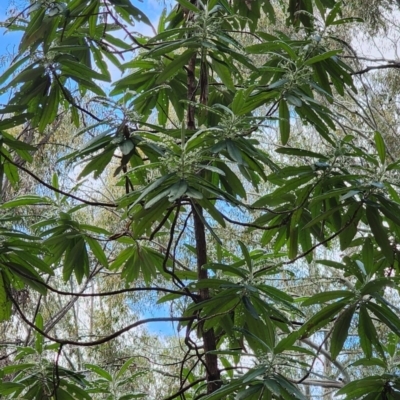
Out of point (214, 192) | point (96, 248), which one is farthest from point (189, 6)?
point (96, 248)

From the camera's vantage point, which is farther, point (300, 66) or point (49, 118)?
point (49, 118)

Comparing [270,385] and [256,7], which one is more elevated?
[256,7]

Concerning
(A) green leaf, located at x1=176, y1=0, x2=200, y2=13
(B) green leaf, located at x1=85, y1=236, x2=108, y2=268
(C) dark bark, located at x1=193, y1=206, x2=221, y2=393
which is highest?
(A) green leaf, located at x1=176, y1=0, x2=200, y2=13

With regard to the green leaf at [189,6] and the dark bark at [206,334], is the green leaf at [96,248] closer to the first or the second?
the dark bark at [206,334]

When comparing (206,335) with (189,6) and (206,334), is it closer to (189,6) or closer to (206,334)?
(206,334)

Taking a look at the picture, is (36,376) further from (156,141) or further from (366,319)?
(366,319)

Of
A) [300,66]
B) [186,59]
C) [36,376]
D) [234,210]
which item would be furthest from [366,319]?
[234,210]

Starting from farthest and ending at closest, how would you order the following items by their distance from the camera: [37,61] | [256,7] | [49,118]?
[256,7] → [49,118] → [37,61]

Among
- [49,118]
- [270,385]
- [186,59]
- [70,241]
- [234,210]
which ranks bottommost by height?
[270,385]

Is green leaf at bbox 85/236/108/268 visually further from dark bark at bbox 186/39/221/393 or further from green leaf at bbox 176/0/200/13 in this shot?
green leaf at bbox 176/0/200/13

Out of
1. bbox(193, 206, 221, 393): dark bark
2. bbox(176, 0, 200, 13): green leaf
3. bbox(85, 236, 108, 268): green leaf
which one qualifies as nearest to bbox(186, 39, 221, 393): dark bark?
bbox(193, 206, 221, 393): dark bark

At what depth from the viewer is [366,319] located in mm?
1452

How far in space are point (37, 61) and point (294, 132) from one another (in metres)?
4.33

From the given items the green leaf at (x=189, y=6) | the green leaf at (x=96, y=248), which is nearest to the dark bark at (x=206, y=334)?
the green leaf at (x=189, y=6)
